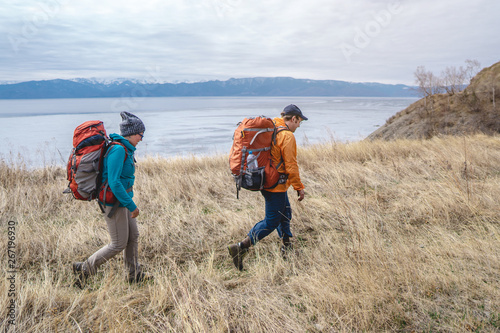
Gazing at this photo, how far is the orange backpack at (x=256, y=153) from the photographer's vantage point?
323cm

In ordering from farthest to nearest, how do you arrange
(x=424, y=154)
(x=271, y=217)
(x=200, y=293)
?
(x=424, y=154) → (x=271, y=217) → (x=200, y=293)

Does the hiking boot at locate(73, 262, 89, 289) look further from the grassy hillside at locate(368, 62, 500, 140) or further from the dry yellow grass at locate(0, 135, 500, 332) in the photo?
the grassy hillside at locate(368, 62, 500, 140)

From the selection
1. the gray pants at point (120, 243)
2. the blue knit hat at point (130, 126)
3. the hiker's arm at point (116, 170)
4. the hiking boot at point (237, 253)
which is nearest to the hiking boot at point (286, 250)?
the hiking boot at point (237, 253)

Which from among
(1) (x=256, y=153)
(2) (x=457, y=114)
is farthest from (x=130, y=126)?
(2) (x=457, y=114)

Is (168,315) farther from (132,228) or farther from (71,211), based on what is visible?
(71,211)

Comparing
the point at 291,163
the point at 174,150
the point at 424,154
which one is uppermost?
the point at 291,163

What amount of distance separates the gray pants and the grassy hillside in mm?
12749

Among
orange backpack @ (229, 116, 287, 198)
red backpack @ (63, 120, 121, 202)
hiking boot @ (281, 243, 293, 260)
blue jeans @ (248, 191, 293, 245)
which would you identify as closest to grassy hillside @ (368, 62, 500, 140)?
hiking boot @ (281, 243, 293, 260)

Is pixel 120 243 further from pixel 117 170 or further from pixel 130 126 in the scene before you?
pixel 130 126

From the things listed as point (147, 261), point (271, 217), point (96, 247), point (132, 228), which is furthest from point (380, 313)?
point (96, 247)

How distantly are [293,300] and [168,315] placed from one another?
3.44 feet

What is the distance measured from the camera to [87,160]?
2.82 metres

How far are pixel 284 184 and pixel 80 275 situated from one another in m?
2.26

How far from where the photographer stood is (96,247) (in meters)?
4.26
